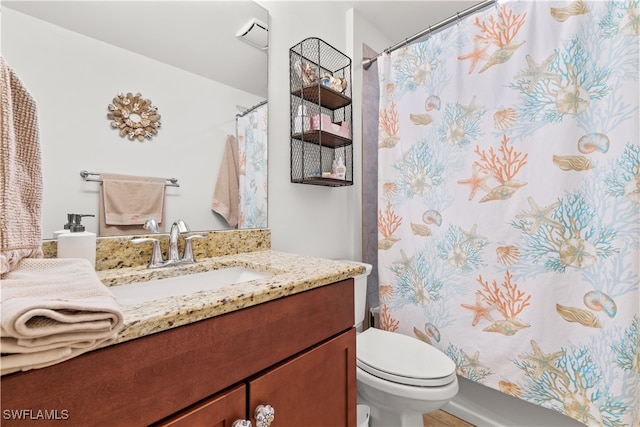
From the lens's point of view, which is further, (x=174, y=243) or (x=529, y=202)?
(x=529, y=202)

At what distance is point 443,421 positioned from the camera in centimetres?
146

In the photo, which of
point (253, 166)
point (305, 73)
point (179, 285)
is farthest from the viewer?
point (305, 73)

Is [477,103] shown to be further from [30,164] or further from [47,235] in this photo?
[47,235]

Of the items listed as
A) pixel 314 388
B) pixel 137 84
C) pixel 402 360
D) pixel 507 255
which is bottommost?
pixel 402 360

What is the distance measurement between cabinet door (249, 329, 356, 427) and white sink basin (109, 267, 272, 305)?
0.29 m

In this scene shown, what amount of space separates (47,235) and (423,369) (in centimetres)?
134

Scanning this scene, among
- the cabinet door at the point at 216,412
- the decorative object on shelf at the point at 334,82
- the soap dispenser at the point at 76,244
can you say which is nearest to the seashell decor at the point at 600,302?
the cabinet door at the point at 216,412

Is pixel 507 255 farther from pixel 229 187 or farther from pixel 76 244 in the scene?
pixel 76 244

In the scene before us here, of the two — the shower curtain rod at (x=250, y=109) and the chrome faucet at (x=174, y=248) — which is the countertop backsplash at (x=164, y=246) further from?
the shower curtain rod at (x=250, y=109)

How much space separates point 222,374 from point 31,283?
0.35 meters

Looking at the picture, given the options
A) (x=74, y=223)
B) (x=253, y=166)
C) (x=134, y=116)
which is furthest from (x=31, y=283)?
(x=253, y=166)

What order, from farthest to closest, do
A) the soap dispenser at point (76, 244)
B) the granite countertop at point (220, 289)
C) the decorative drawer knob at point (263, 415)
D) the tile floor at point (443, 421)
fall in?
the tile floor at point (443, 421) → the soap dispenser at point (76, 244) → the decorative drawer knob at point (263, 415) → the granite countertop at point (220, 289)

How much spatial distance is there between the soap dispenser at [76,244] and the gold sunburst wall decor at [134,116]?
0.32 m

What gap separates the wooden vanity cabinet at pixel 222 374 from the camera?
396 millimetres
